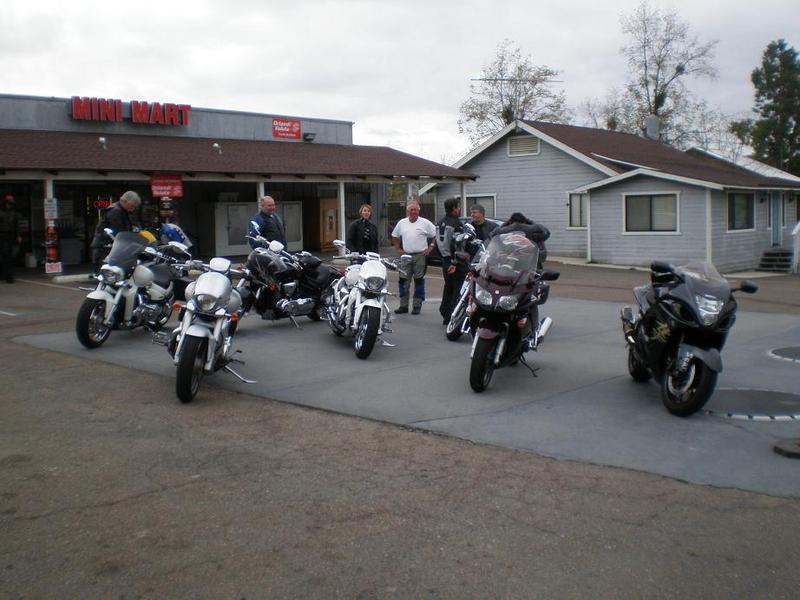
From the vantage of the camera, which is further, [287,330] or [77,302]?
[77,302]

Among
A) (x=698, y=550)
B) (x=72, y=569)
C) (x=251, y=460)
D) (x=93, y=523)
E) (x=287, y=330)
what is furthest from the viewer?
(x=287, y=330)

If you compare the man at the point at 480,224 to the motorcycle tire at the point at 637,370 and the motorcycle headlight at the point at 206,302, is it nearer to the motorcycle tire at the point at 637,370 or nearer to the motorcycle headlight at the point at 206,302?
the motorcycle tire at the point at 637,370

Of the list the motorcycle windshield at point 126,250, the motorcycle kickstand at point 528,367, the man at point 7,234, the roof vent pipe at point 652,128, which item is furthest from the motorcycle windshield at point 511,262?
the roof vent pipe at point 652,128

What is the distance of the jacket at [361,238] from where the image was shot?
1277 centimetres

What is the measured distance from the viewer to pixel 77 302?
15539 millimetres

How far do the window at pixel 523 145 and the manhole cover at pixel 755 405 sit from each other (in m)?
24.6

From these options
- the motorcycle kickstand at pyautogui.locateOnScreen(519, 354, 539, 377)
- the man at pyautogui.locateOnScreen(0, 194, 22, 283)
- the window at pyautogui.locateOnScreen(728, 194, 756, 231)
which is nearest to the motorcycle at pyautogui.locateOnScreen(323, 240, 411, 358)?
the motorcycle kickstand at pyautogui.locateOnScreen(519, 354, 539, 377)

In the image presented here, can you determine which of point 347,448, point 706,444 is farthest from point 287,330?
point 706,444

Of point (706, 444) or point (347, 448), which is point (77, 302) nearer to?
point (347, 448)

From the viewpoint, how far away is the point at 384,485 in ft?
17.7

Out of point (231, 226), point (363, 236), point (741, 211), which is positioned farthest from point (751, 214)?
point (363, 236)

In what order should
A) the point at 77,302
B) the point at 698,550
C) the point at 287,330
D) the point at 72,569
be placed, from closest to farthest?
the point at 72,569 < the point at 698,550 < the point at 287,330 < the point at 77,302

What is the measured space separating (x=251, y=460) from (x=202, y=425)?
1046 mm

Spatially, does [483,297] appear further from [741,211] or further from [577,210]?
[577,210]
